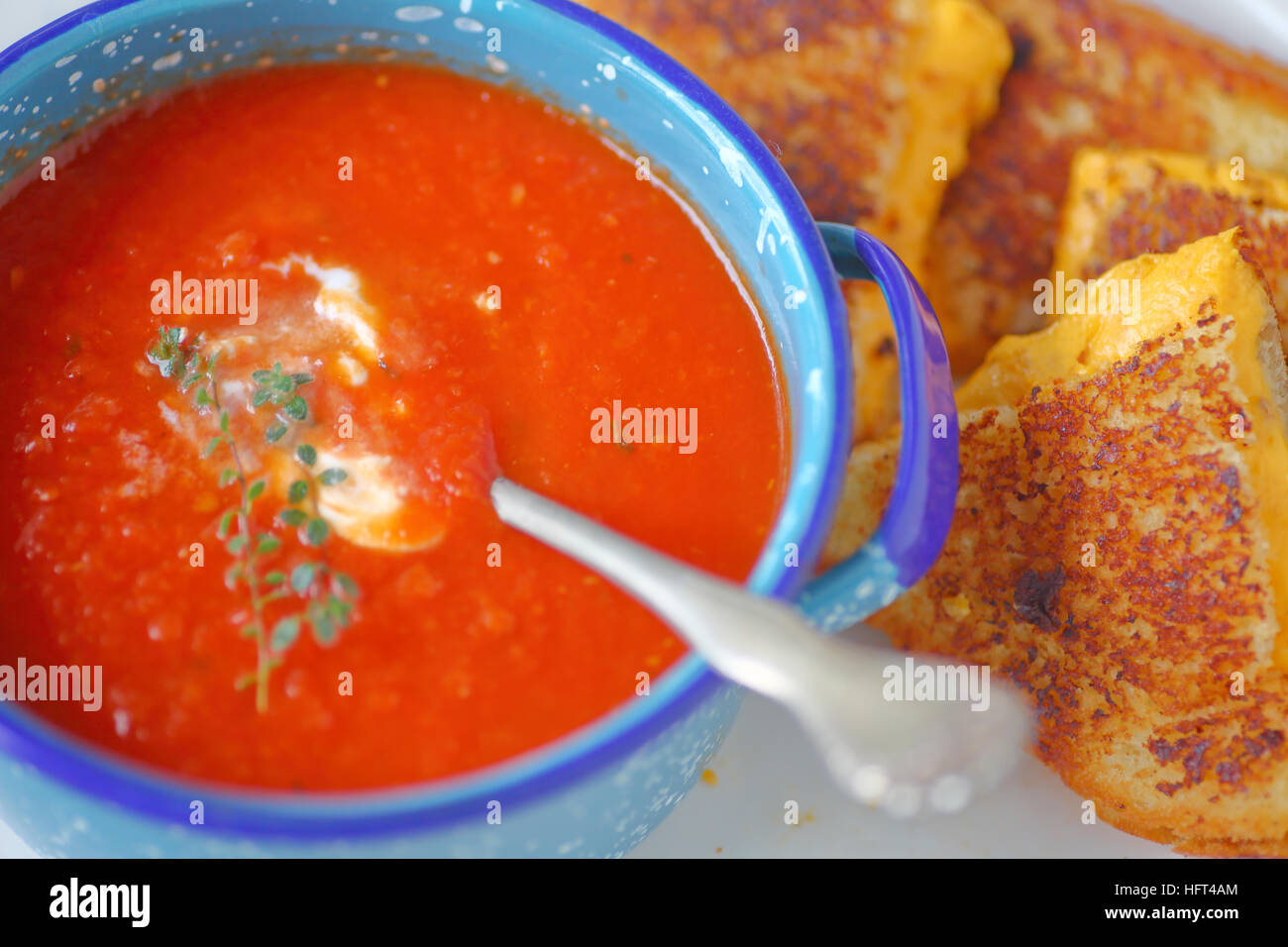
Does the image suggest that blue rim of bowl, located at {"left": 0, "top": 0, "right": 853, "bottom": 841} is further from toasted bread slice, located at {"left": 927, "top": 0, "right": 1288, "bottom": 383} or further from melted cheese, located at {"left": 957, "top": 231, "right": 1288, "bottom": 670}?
toasted bread slice, located at {"left": 927, "top": 0, "right": 1288, "bottom": 383}

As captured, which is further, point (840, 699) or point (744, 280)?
point (744, 280)

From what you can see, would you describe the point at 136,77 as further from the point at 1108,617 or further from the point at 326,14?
the point at 1108,617

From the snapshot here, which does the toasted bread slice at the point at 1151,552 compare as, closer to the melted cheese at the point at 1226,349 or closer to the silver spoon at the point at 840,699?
the melted cheese at the point at 1226,349

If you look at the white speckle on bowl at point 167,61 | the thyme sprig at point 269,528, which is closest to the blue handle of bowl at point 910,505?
the thyme sprig at point 269,528

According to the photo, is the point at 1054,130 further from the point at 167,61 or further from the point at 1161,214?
the point at 167,61

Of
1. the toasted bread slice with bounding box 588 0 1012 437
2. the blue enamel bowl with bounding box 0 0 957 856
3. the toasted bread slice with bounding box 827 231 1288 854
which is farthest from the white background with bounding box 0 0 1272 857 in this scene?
the toasted bread slice with bounding box 588 0 1012 437

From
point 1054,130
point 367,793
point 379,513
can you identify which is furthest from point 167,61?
point 1054,130
